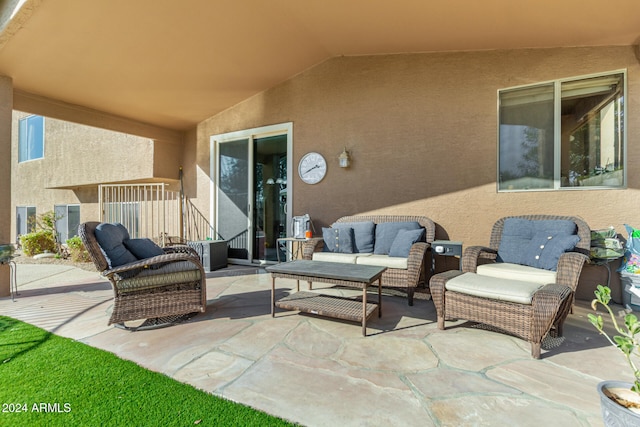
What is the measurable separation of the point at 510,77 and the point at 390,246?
9.12 ft

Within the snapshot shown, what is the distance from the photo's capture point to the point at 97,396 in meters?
1.65

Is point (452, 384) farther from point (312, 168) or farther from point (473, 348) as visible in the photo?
point (312, 168)

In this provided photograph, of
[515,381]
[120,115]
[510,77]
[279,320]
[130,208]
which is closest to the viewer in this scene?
[515,381]

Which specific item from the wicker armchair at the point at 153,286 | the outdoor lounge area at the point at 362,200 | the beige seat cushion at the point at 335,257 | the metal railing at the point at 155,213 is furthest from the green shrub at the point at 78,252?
the beige seat cushion at the point at 335,257

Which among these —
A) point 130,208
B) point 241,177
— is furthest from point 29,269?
point 241,177

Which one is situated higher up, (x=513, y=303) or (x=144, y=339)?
(x=513, y=303)

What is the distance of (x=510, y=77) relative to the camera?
399 centimetres

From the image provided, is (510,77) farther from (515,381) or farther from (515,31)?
(515,381)

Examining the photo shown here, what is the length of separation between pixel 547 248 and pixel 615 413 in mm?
2178

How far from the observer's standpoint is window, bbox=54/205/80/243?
9258mm

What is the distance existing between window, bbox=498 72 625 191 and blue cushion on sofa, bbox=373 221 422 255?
1.34 meters

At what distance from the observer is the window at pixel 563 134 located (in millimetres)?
3574

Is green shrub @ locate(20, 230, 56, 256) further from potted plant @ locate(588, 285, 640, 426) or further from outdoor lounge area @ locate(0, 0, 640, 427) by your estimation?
potted plant @ locate(588, 285, 640, 426)

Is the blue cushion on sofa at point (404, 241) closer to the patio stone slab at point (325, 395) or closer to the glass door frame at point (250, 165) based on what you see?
the patio stone slab at point (325, 395)
